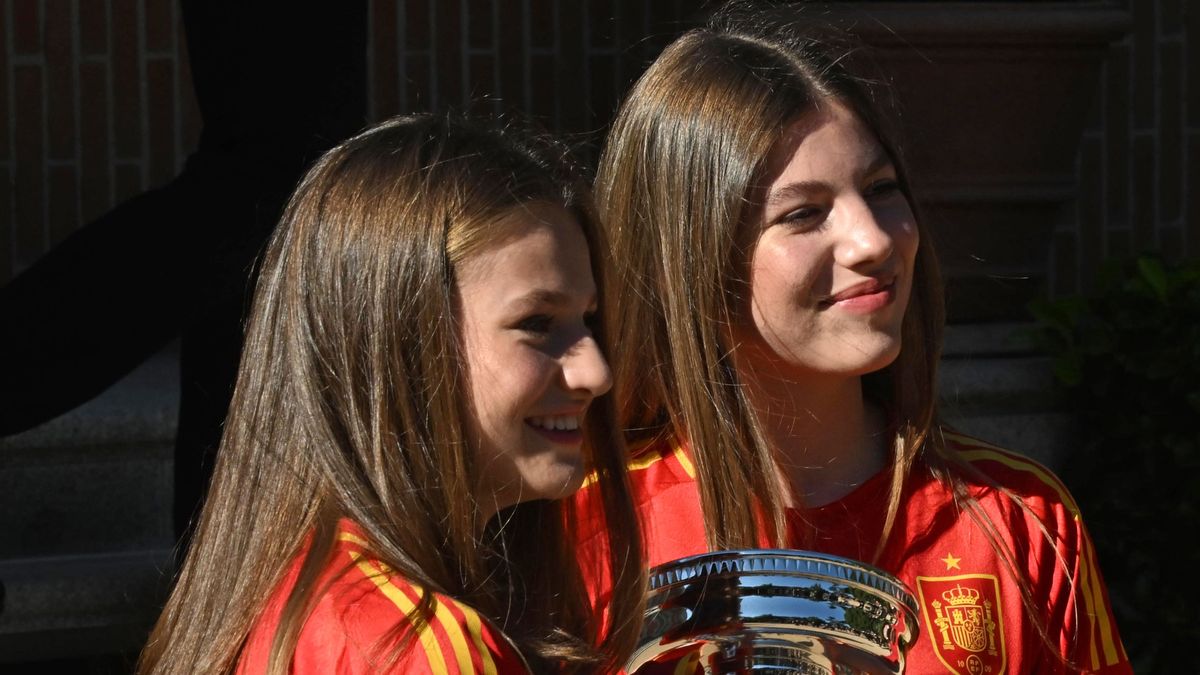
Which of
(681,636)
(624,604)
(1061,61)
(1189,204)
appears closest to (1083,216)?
(1189,204)

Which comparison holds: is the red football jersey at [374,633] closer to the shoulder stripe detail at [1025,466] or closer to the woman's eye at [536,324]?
the woman's eye at [536,324]

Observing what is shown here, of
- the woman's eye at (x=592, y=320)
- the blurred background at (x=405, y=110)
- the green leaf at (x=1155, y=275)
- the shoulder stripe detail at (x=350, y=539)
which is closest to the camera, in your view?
the shoulder stripe detail at (x=350, y=539)

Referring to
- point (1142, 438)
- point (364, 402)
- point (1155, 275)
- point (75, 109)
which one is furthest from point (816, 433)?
point (75, 109)

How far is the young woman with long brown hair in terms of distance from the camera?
2012 mm

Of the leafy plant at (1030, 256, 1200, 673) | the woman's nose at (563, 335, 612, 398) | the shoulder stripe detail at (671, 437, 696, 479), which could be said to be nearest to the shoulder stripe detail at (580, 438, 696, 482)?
the shoulder stripe detail at (671, 437, 696, 479)

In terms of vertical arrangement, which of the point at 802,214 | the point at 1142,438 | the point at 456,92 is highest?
the point at 802,214

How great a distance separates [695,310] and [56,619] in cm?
170

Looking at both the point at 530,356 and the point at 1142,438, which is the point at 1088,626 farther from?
the point at 1142,438

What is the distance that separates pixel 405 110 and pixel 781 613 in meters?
3.23

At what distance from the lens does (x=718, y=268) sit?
82.2 inches

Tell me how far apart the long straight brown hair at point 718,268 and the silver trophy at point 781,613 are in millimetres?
603

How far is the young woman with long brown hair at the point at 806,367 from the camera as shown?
2.01 metres

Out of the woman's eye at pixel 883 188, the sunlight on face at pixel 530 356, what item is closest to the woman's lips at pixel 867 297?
the woman's eye at pixel 883 188

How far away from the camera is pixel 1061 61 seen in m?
3.97
